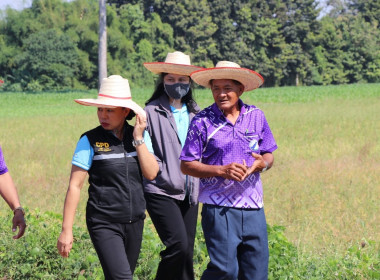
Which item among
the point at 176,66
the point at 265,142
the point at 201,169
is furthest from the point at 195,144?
the point at 176,66

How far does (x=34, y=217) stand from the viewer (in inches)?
290

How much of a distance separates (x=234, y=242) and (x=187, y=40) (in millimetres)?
81957

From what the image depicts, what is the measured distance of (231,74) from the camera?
439 centimetres

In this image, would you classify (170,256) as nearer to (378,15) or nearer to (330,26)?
(330,26)

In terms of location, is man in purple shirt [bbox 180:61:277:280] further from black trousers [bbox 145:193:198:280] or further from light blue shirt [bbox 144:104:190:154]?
light blue shirt [bbox 144:104:190:154]

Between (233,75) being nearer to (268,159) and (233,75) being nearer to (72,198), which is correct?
(268,159)

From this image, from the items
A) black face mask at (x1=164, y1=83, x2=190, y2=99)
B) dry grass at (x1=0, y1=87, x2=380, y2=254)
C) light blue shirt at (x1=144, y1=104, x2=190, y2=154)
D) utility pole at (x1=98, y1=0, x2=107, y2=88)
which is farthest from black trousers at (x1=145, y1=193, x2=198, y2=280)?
utility pole at (x1=98, y1=0, x2=107, y2=88)

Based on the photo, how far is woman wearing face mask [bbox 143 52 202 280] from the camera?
17.0ft

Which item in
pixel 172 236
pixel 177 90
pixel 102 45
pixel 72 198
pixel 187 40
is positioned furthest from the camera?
pixel 187 40

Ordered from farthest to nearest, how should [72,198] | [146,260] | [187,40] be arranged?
[187,40] → [146,260] → [72,198]

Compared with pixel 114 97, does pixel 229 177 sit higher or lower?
lower

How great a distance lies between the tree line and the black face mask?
207ft

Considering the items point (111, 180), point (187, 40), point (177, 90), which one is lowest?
point (187, 40)

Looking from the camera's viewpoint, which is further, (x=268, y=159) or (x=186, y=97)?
(x=186, y=97)
